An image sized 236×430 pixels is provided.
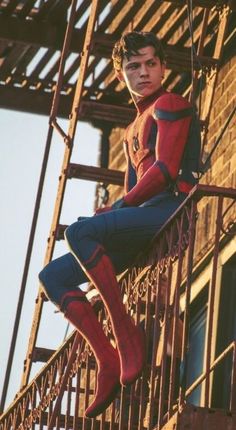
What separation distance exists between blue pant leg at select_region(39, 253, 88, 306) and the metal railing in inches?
12.4

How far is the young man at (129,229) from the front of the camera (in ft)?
41.4

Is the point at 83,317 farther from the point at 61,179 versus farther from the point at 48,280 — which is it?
the point at 61,179

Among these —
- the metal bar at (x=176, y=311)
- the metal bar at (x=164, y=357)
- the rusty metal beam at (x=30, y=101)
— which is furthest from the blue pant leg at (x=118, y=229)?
the rusty metal beam at (x=30, y=101)

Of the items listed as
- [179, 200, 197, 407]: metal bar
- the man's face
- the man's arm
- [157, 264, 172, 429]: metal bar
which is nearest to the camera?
[179, 200, 197, 407]: metal bar

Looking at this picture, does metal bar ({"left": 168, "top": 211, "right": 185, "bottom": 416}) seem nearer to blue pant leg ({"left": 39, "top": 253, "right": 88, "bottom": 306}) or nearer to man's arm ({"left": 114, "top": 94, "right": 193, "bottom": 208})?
man's arm ({"left": 114, "top": 94, "right": 193, "bottom": 208})

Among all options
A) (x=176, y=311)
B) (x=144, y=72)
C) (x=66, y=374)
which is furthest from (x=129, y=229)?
(x=66, y=374)

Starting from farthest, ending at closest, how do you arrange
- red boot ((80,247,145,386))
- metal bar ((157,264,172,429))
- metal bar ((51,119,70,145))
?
metal bar ((51,119,70,145)), red boot ((80,247,145,386)), metal bar ((157,264,172,429))

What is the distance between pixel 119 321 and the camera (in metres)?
12.6

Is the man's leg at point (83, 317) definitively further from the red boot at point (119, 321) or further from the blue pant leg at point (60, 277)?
the red boot at point (119, 321)

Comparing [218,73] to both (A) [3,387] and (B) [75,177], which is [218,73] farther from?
(A) [3,387]

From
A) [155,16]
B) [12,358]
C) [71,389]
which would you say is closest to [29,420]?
[71,389]

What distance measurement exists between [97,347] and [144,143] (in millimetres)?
1248

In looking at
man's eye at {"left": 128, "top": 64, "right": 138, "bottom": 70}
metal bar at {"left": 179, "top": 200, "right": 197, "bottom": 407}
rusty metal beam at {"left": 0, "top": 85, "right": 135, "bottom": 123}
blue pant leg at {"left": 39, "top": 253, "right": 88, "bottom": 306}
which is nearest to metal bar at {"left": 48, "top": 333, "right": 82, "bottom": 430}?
blue pant leg at {"left": 39, "top": 253, "right": 88, "bottom": 306}

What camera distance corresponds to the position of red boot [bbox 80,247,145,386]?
40.6 feet
